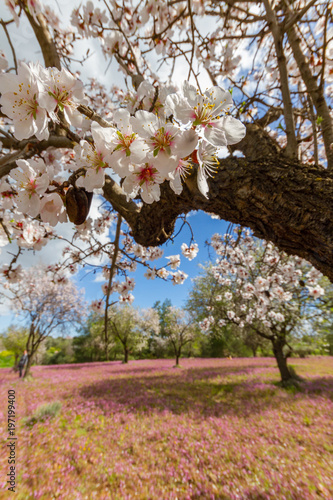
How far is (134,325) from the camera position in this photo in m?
23.1

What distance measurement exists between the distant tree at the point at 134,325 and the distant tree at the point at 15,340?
26.9ft

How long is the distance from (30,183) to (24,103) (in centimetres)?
29

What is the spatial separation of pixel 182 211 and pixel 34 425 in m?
6.38

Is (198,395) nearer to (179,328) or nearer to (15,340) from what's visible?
(179,328)

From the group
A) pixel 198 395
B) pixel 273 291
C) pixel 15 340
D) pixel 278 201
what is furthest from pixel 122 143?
pixel 15 340

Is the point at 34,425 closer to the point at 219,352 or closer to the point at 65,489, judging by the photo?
the point at 65,489

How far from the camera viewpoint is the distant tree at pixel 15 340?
20.2 m

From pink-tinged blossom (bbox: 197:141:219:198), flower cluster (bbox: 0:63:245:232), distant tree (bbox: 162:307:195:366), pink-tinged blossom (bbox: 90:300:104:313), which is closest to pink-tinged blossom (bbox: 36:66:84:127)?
flower cluster (bbox: 0:63:245:232)

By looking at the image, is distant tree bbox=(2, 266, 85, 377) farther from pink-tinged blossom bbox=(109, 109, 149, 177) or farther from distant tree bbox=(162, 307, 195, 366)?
pink-tinged blossom bbox=(109, 109, 149, 177)

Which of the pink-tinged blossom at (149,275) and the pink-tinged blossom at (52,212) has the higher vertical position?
the pink-tinged blossom at (149,275)

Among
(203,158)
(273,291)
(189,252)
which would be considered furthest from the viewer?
(273,291)

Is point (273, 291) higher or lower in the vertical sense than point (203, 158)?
higher

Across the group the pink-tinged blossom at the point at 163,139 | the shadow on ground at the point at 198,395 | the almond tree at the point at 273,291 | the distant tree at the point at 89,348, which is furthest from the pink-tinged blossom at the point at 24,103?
the distant tree at the point at 89,348

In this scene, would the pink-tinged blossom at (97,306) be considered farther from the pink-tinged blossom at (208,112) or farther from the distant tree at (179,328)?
the distant tree at (179,328)
